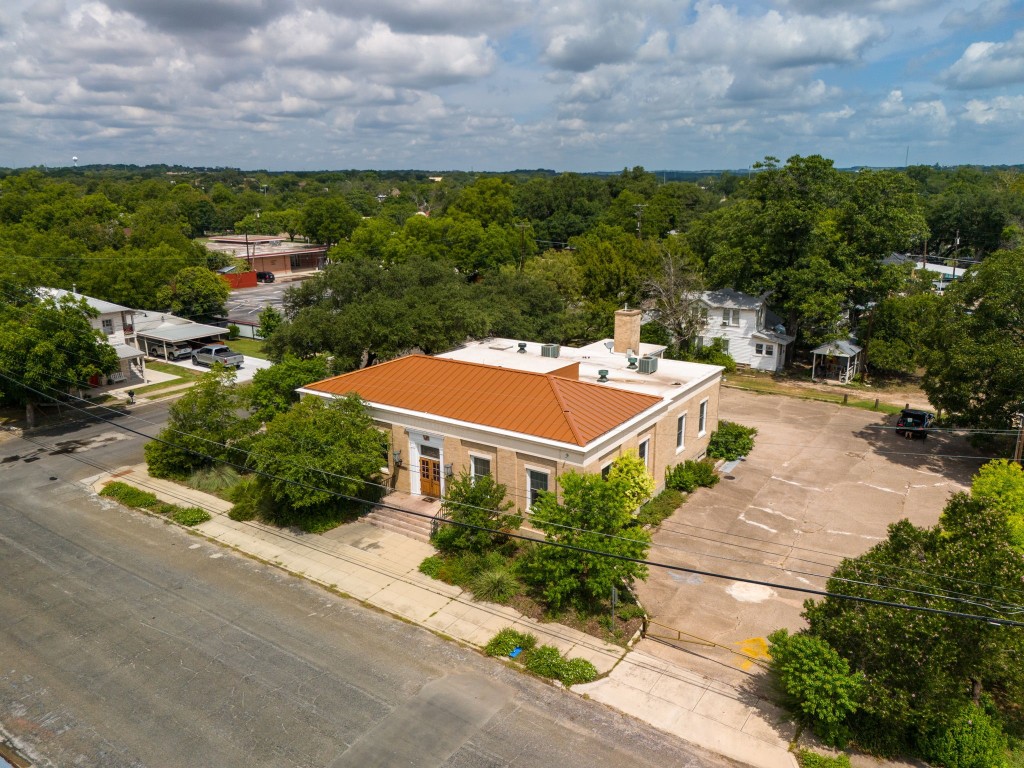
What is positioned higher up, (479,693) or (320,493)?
(320,493)

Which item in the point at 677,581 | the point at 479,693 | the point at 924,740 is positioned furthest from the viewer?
the point at 677,581

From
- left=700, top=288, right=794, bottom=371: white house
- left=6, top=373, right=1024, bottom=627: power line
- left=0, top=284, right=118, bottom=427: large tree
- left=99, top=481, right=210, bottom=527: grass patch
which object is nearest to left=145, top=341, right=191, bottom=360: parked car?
left=0, top=284, right=118, bottom=427: large tree

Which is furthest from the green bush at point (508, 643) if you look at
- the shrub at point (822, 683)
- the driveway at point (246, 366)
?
the driveway at point (246, 366)

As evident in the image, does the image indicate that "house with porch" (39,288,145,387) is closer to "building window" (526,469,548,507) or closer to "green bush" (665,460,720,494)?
"building window" (526,469,548,507)

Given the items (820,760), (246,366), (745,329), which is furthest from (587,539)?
(246,366)

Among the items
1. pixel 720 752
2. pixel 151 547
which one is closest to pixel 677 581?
pixel 720 752

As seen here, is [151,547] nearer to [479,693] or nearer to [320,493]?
[320,493]

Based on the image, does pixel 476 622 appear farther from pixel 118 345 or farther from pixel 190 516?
pixel 118 345
